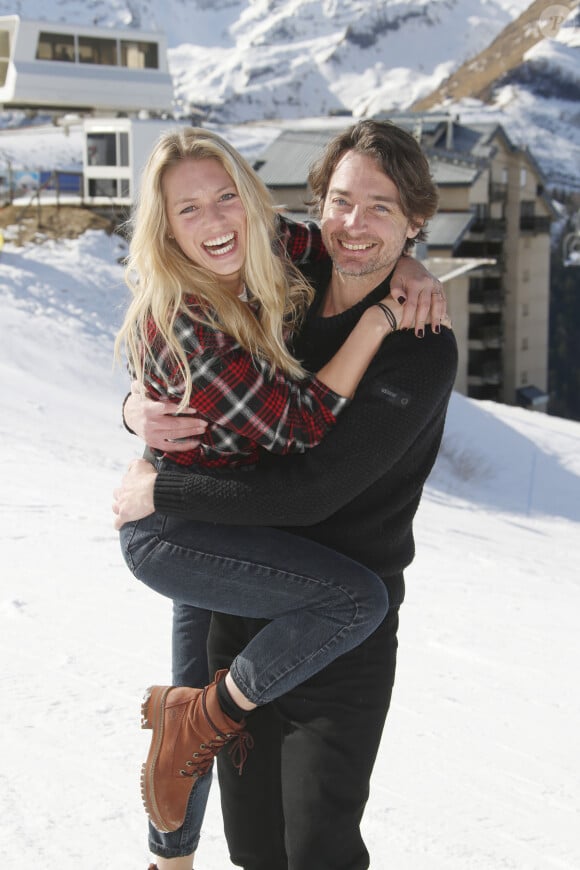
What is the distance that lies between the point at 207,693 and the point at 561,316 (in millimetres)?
55987

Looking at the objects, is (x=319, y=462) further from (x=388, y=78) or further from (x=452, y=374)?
(x=388, y=78)

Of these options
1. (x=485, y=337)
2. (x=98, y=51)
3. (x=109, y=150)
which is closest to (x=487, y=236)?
(x=485, y=337)

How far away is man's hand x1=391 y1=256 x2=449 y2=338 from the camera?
2.11 meters

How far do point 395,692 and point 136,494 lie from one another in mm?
2569

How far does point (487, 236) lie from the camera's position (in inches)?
1469

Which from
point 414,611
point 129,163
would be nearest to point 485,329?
point 129,163

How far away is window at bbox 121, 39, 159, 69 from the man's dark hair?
35.7 m

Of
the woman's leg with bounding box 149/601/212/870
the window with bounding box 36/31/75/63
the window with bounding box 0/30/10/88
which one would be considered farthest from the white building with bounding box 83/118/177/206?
the woman's leg with bounding box 149/601/212/870

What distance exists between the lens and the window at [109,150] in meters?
29.0

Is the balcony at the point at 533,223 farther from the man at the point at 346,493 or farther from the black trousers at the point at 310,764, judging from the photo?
the black trousers at the point at 310,764

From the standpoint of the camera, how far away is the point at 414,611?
5.80 m

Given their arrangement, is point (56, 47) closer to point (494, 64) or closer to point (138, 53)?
point (138, 53)

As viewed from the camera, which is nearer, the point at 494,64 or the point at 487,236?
the point at 487,236

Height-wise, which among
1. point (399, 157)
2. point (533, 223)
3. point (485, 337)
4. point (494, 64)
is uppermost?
point (494, 64)
